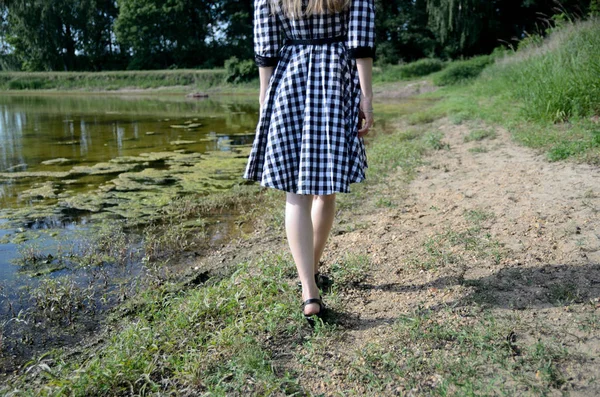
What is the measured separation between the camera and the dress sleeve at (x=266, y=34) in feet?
7.13

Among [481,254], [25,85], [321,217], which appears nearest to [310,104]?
[321,217]

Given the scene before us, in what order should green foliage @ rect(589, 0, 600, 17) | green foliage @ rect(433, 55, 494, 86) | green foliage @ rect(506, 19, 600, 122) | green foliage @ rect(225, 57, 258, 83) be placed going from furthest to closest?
green foliage @ rect(225, 57, 258, 83) → green foliage @ rect(433, 55, 494, 86) → green foliage @ rect(589, 0, 600, 17) → green foliage @ rect(506, 19, 600, 122)

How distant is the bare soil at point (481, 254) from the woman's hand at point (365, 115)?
0.80m

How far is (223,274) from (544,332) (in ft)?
5.87

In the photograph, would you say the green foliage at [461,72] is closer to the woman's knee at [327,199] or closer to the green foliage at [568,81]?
the green foliage at [568,81]

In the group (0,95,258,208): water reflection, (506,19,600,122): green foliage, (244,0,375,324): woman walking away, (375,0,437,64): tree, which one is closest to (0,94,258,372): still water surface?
(0,95,258,208): water reflection

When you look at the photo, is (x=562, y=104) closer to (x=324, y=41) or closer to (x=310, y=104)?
(x=324, y=41)

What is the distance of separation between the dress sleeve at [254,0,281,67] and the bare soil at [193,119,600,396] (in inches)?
45.4

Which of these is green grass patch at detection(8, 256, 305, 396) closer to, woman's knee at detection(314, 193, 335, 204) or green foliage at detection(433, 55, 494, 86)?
woman's knee at detection(314, 193, 335, 204)

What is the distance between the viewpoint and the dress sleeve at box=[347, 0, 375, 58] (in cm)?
207

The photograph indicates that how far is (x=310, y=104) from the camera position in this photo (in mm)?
2086

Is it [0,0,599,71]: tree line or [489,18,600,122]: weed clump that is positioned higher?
[0,0,599,71]: tree line

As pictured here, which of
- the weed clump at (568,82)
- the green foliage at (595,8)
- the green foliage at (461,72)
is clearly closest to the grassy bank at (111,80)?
the green foliage at (461,72)

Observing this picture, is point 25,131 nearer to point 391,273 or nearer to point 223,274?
point 223,274
